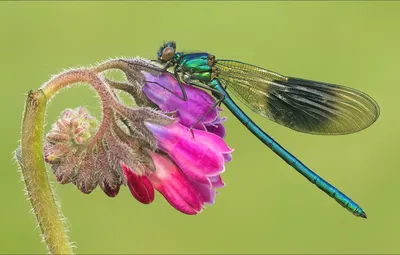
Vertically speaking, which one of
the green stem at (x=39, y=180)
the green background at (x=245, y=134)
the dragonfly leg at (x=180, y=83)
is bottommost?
the green stem at (x=39, y=180)

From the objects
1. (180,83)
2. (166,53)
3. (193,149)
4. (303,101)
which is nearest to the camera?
(193,149)

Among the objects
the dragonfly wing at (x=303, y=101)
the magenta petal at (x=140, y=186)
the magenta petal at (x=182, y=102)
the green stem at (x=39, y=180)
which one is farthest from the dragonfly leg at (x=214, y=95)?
the green stem at (x=39, y=180)

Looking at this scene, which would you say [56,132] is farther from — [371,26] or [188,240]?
[371,26]

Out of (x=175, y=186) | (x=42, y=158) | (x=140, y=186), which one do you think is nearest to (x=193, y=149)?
(x=175, y=186)

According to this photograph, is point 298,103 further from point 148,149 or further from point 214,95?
point 148,149

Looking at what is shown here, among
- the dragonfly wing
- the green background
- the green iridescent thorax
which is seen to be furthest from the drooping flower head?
the green background

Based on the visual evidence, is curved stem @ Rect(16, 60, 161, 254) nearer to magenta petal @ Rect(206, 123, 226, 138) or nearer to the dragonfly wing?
magenta petal @ Rect(206, 123, 226, 138)

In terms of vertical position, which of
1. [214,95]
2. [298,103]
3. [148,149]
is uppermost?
[298,103]

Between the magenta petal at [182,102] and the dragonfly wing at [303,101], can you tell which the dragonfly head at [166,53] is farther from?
the dragonfly wing at [303,101]
